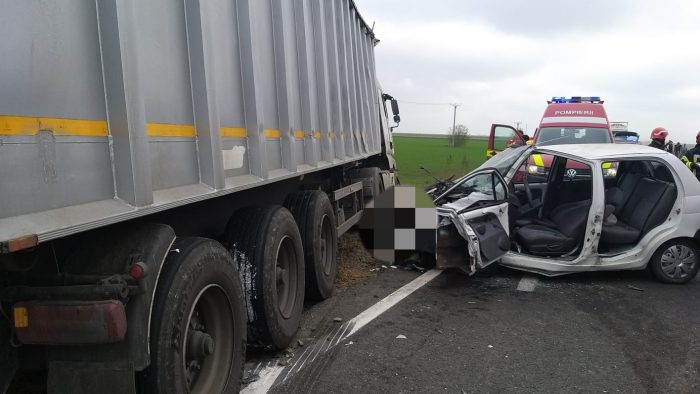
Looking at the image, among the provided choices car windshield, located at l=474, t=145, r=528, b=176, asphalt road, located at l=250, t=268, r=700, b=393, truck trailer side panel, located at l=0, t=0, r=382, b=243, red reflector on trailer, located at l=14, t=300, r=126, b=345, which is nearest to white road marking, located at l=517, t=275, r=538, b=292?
asphalt road, located at l=250, t=268, r=700, b=393

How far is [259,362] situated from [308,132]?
2.12 metres

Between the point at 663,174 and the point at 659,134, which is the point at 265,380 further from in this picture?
the point at 659,134

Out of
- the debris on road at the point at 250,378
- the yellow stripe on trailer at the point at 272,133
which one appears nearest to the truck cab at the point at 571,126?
the yellow stripe on trailer at the point at 272,133

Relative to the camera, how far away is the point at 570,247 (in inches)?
237

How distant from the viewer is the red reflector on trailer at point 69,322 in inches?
81.4

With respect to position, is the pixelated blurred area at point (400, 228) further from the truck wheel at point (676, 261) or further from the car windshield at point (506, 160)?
the truck wheel at point (676, 261)

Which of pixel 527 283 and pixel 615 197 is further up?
pixel 615 197

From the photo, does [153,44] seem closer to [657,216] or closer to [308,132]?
[308,132]

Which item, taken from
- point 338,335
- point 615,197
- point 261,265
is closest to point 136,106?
point 261,265

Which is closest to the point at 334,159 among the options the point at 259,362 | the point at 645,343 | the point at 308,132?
the point at 308,132

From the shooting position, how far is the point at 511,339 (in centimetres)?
437

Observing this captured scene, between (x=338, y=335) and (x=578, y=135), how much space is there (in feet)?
31.8

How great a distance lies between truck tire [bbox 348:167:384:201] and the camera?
8539 millimetres

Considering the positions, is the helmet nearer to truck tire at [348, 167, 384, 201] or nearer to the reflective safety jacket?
the reflective safety jacket
